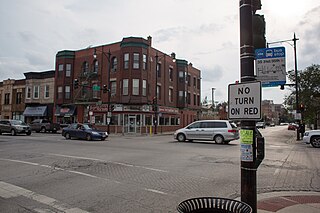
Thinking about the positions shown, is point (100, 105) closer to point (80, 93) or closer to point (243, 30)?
point (80, 93)

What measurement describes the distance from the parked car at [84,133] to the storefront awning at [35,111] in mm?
20493

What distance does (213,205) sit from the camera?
114 inches

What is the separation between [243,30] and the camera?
13.3ft

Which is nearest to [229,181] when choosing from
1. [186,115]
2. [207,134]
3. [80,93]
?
[207,134]

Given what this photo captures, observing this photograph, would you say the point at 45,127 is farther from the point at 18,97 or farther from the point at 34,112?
the point at 18,97

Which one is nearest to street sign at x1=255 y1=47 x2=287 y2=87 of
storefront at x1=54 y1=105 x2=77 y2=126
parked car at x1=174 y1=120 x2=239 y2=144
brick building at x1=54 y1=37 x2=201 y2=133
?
parked car at x1=174 y1=120 x2=239 y2=144

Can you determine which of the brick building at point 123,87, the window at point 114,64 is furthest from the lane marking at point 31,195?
the window at point 114,64

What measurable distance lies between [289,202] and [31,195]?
568cm

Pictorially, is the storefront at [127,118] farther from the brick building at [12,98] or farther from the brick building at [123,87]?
the brick building at [12,98]

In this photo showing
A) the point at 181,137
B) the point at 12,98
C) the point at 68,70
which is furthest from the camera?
the point at 12,98

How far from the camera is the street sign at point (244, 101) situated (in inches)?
148

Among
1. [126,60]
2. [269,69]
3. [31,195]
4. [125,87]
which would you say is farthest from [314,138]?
[126,60]

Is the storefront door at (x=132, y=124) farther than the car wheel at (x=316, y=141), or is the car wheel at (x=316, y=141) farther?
the storefront door at (x=132, y=124)

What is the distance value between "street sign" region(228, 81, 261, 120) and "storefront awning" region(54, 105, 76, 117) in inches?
1478
